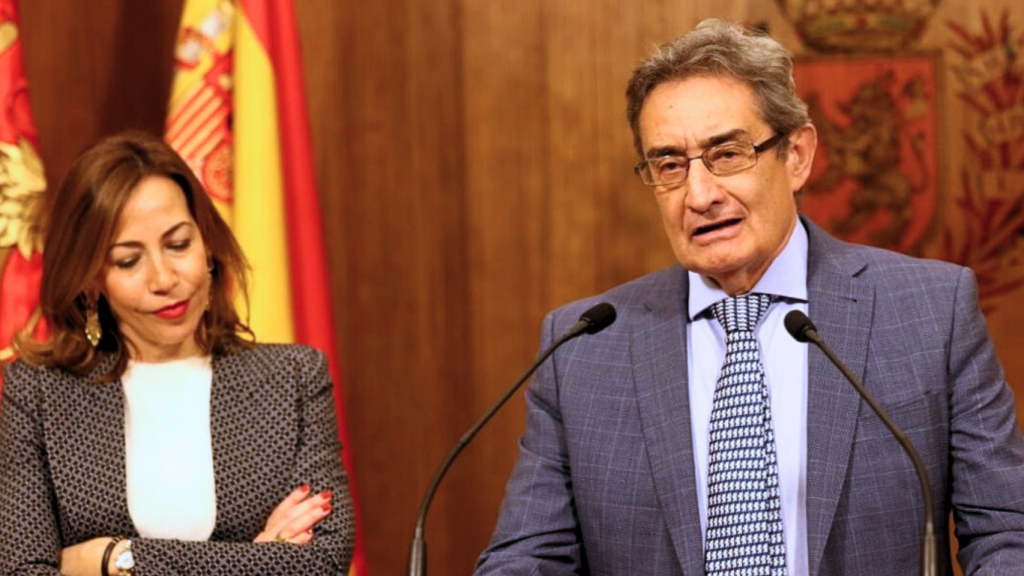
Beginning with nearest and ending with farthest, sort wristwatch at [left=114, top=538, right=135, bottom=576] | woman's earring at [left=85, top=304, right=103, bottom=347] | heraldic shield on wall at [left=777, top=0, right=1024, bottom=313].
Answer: wristwatch at [left=114, top=538, right=135, bottom=576] < woman's earring at [left=85, top=304, right=103, bottom=347] < heraldic shield on wall at [left=777, top=0, right=1024, bottom=313]

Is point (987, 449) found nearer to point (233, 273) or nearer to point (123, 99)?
point (233, 273)

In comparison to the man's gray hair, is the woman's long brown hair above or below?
below

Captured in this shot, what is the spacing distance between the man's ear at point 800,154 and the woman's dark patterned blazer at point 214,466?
1061 millimetres

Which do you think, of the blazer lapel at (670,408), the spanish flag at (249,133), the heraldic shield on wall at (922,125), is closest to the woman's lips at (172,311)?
the spanish flag at (249,133)

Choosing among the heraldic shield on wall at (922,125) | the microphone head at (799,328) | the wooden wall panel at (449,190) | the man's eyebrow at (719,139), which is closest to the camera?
the microphone head at (799,328)

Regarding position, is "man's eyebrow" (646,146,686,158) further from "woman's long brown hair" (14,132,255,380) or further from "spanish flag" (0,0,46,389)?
"spanish flag" (0,0,46,389)

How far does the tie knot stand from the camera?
2.47 meters

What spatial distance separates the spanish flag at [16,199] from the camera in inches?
126

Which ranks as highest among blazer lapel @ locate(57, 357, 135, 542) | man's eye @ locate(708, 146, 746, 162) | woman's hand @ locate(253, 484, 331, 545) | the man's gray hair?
the man's gray hair

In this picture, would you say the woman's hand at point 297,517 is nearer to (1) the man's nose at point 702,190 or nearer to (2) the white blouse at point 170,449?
(2) the white blouse at point 170,449

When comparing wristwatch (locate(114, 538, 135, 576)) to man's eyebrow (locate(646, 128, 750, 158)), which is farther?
wristwatch (locate(114, 538, 135, 576))

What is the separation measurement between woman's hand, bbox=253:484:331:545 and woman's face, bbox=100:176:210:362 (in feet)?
1.35

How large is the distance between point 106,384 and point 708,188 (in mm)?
1301

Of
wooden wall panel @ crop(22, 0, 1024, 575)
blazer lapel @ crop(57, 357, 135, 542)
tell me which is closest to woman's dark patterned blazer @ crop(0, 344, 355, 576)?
blazer lapel @ crop(57, 357, 135, 542)
